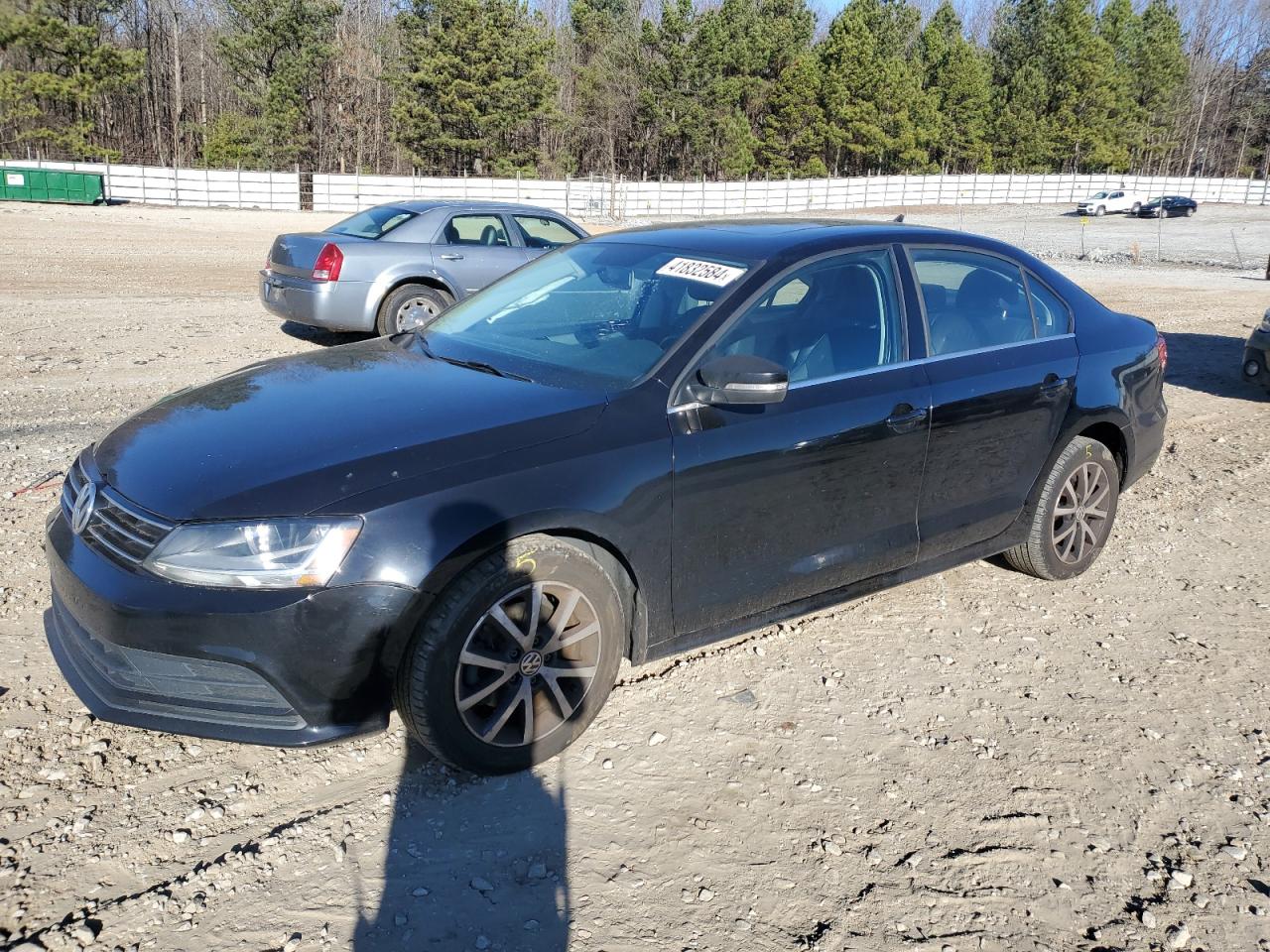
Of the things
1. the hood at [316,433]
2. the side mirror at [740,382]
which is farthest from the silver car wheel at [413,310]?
the side mirror at [740,382]

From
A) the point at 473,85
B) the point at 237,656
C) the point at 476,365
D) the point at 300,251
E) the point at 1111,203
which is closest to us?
the point at 237,656

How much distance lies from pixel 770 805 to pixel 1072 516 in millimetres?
2511

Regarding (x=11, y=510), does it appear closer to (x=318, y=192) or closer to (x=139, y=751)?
(x=139, y=751)

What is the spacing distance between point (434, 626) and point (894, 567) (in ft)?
6.72

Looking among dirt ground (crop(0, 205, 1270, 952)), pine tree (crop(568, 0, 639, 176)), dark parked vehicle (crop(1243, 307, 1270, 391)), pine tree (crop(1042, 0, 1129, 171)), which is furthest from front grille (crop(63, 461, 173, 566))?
pine tree (crop(1042, 0, 1129, 171))

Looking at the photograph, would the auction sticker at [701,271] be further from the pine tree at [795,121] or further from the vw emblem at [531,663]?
the pine tree at [795,121]

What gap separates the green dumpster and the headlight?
3790 cm

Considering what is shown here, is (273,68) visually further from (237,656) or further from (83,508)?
(237,656)

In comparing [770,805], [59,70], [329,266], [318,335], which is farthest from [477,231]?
[59,70]

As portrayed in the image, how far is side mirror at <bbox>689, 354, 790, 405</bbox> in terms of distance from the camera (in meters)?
3.41

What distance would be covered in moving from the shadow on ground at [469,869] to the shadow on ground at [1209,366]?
8.41 m

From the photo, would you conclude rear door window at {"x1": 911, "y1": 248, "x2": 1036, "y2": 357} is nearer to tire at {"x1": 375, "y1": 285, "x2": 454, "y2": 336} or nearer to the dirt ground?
the dirt ground

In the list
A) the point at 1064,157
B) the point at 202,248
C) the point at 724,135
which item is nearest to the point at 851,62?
the point at 724,135

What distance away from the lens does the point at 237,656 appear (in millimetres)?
2848
